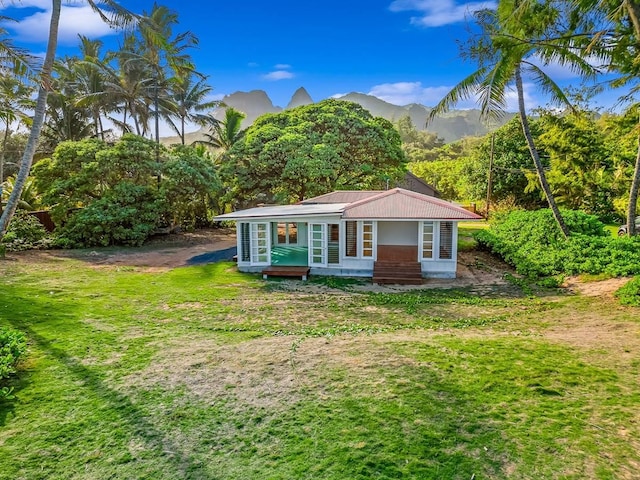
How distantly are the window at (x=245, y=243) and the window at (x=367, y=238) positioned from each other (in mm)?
4320

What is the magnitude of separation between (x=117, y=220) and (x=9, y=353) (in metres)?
15.1

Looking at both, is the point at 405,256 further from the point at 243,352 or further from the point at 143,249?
the point at 143,249

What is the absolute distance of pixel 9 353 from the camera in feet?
19.9

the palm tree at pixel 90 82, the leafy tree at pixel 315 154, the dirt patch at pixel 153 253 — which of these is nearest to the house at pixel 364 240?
the dirt patch at pixel 153 253

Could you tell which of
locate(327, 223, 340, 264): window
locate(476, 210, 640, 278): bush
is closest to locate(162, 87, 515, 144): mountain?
locate(476, 210, 640, 278): bush

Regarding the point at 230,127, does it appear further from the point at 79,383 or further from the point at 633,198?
the point at 79,383

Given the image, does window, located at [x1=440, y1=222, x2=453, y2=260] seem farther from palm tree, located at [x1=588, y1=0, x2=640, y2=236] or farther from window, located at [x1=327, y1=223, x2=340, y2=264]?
palm tree, located at [x1=588, y1=0, x2=640, y2=236]

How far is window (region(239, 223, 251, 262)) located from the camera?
596 inches

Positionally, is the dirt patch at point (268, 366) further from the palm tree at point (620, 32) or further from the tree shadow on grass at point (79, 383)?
the palm tree at point (620, 32)

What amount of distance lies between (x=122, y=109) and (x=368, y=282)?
27055mm

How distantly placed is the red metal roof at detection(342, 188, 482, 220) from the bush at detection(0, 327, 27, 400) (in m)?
9.87

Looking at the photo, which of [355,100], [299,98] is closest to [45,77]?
[355,100]

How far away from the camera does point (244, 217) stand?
1469 cm

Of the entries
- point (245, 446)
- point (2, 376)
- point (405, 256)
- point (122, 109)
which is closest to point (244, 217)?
point (405, 256)
